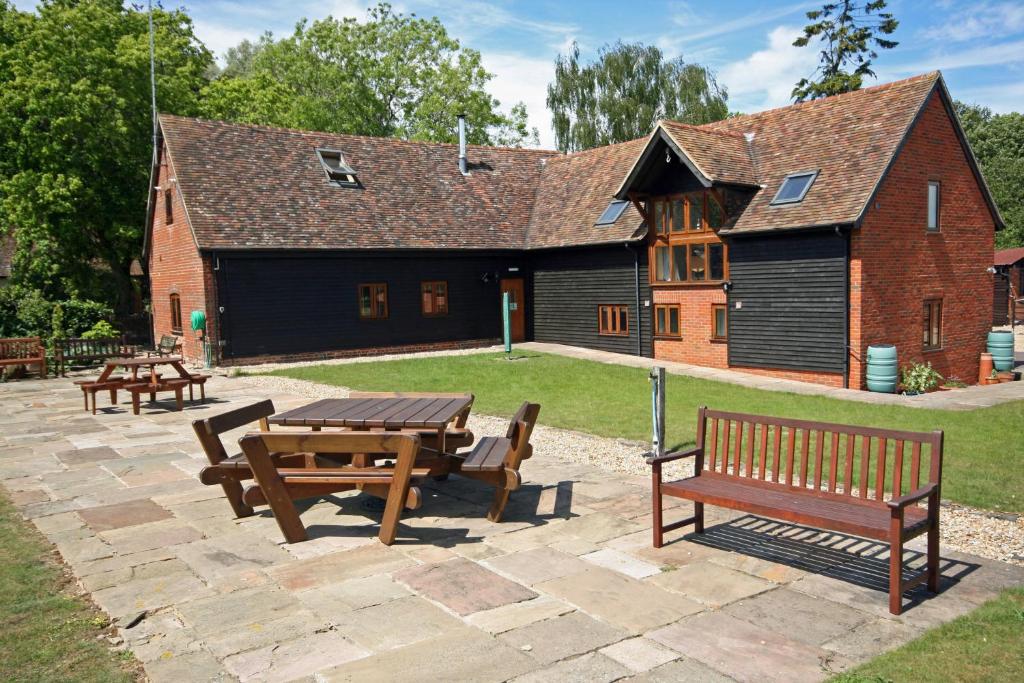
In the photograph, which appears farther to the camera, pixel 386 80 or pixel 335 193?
pixel 386 80

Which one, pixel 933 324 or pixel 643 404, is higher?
pixel 933 324

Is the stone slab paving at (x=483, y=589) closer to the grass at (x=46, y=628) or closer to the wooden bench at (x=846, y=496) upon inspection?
the grass at (x=46, y=628)

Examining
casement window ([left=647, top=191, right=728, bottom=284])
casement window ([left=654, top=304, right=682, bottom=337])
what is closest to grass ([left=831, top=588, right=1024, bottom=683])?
casement window ([left=647, top=191, right=728, bottom=284])

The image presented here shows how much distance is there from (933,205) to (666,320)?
24.3 feet

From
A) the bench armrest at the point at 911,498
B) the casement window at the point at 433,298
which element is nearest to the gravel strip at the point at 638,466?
the bench armrest at the point at 911,498

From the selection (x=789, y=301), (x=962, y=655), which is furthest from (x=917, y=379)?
(x=962, y=655)

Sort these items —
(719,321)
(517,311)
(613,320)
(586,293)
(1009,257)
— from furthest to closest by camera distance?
(1009,257) < (517,311) < (586,293) < (613,320) < (719,321)

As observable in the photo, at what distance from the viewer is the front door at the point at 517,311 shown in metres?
27.9

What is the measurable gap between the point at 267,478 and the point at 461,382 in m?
11.5

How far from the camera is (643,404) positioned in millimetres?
14398

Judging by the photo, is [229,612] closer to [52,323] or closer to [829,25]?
[52,323]

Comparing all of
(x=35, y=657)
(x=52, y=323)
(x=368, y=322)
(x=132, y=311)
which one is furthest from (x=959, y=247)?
(x=132, y=311)

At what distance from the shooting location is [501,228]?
27.7 metres

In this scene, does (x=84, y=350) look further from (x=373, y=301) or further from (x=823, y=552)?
(x=823, y=552)
